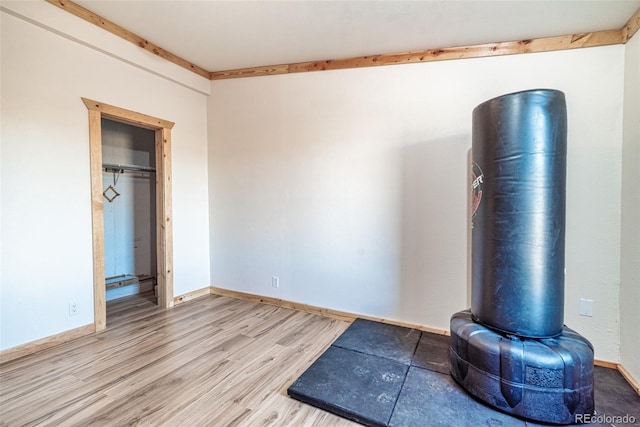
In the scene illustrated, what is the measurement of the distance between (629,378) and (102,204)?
15.5 ft

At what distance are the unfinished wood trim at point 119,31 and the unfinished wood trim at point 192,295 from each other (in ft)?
9.58

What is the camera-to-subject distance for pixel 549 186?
1776 mm

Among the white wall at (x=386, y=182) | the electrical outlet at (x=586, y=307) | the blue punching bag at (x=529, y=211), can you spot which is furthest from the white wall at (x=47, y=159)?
the electrical outlet at (x=586, y=307)

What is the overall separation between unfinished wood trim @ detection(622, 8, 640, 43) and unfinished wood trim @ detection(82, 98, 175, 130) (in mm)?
4458

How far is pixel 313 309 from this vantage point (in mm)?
3486

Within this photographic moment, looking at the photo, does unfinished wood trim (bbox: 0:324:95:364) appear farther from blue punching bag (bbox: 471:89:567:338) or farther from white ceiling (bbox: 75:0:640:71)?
blue punching bag (bbox: 471:89:567:338)

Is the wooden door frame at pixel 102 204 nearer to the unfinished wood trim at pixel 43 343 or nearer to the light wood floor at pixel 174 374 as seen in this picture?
the unfinished wood trim at pixel 43 343

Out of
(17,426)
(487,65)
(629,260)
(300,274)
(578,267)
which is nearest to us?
(17,426)

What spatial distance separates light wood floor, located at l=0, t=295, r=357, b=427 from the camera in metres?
1.78

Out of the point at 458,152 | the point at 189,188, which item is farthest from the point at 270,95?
the point at 458,152

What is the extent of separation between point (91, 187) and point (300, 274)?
235 cm

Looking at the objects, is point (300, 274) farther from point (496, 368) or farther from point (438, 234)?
point (496, 368)

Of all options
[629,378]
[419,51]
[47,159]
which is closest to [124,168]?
[47,159]

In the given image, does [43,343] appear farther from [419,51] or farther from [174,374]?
[419,51]
